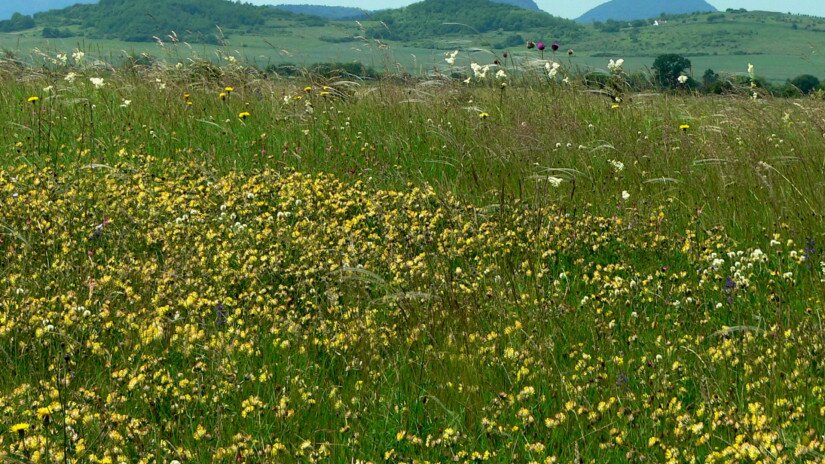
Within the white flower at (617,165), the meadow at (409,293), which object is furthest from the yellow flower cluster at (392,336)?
the white flower at (617,165)

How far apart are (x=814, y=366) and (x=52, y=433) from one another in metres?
3.11

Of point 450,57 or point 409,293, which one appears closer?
point 409,293

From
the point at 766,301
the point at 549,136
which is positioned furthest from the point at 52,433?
the point at 549,136

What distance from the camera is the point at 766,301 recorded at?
4184 millimetres

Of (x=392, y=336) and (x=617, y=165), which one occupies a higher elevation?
(x=617, y=165)

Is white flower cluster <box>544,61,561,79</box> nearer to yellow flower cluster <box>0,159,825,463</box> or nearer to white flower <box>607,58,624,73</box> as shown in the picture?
white flower <box>607,58,624,73</box>

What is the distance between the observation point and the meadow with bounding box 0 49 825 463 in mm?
3055

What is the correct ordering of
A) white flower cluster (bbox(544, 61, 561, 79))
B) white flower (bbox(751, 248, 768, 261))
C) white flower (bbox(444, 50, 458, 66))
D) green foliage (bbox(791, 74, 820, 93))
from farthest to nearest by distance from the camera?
green foliage (bbox(791, 74, 820, 93))
white flower (bbox(444, 50, 458, 66))
white flower cluster (bbox(544, 61, 561, 79))
white flower (bbox(751, 248, 768, 261))

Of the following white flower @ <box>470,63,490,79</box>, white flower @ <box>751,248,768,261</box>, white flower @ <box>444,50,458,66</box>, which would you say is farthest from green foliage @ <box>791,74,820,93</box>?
white flower @ <box>751,248,768,261</box>

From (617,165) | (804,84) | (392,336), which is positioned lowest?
(392,336)

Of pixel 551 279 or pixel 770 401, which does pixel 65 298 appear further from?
pixel 770 401

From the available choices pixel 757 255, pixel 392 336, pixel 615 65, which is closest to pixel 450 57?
pixel 615 65

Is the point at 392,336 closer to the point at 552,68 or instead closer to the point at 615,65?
the point at 552,68

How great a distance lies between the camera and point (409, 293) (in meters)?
3.69
